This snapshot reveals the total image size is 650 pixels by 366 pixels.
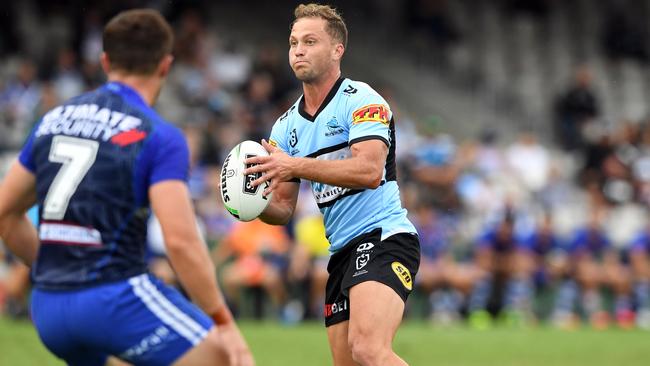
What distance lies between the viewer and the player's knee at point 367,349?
5727mm

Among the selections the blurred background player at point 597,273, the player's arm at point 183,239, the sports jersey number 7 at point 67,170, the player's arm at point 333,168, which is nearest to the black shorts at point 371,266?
the player's arm at point 333,168

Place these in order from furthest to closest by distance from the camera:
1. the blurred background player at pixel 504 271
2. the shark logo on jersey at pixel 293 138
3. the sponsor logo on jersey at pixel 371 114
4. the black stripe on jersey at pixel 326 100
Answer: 1. the blurred background player at pixel 504 271
2. the shark logo on jersey at pixel 293 138
3. the black stripe on jersey at pixel 326 100
4. the sponsor logo on jersey at pixel 371 114

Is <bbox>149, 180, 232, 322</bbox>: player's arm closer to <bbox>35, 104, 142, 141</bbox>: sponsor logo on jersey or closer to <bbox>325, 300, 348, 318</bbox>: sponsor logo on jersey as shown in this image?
<bbox>35, 104, 142, 141</bbox>: sponsor logo on jersey

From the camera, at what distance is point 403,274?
612cm

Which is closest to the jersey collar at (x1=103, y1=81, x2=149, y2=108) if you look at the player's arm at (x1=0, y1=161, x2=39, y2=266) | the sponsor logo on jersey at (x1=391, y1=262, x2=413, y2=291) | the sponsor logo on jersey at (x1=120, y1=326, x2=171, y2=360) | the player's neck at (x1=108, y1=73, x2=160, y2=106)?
the player's neck at (x1=108, y1=73, x2=160, y2=106)

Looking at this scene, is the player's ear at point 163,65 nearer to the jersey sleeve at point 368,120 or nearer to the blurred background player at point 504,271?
the jersey sleeve at point 368,120

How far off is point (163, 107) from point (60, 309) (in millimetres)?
14192

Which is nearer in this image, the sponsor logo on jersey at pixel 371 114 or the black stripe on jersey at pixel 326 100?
the sponsor logo on jersey at pixel 371 114

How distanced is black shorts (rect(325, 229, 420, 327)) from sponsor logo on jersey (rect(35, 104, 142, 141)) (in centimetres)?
183

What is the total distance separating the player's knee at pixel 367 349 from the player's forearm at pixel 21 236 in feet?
5.63

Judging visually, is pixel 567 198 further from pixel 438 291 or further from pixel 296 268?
pixel 296 268

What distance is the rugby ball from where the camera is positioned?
600 centimetres

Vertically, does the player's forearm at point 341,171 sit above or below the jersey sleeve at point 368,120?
below

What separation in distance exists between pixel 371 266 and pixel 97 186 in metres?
1.92
